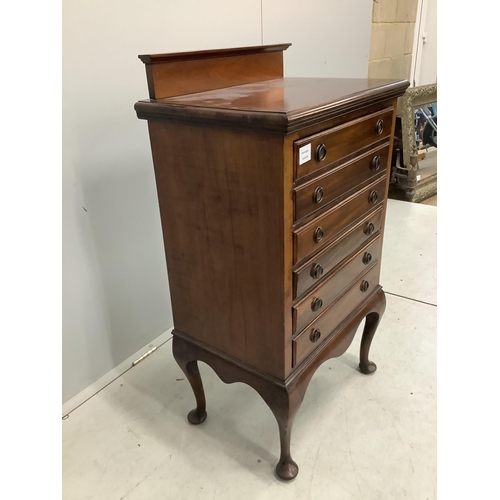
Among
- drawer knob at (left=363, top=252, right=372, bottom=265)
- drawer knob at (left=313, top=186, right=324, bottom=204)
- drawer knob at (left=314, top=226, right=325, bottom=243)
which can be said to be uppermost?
drawer knob at (left=313, top=186, right=324, bottom=204)

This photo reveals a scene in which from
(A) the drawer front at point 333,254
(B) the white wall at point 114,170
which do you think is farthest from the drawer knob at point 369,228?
(B) the white wall at point 114,170

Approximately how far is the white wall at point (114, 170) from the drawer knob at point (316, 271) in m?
0.80

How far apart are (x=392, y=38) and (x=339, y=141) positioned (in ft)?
9.28

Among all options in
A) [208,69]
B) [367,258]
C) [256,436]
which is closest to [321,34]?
[208,69]

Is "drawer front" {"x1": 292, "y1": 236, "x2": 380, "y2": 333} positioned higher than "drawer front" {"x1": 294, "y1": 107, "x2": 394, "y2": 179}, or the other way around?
"drawer front" {"x1": 294, "y1": 107, "x2": 394, "y2": 179}

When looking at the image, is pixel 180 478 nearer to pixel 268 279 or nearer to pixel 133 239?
pixel 268 279

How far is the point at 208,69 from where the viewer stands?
1263 millimetres

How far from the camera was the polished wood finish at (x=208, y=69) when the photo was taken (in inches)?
44.7

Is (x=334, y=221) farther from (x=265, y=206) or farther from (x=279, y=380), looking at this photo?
(x=279, y=380)

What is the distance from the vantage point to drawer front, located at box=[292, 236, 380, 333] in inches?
46.1


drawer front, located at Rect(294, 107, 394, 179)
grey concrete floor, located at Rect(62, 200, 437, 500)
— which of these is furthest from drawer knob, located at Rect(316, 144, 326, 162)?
grey concrete floor, located at Rect(62, 200, 437, 500)

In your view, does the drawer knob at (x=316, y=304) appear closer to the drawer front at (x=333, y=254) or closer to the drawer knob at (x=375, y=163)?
the drawer front at (x=333, y=254)

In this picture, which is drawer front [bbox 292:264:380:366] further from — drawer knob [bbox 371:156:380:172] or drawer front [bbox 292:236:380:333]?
drawer knob [bbox 371:156:380:172]

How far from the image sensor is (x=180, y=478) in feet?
4.40
